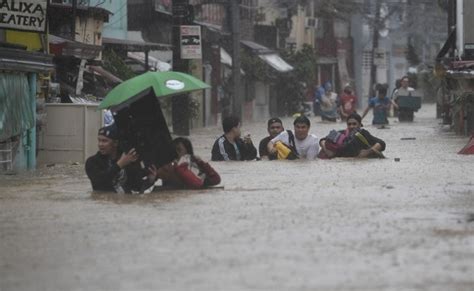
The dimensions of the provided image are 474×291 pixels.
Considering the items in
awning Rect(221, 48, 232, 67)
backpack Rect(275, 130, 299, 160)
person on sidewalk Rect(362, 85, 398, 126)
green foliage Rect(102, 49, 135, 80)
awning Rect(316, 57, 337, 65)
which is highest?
awning Rect(316, 57, 337, 65)

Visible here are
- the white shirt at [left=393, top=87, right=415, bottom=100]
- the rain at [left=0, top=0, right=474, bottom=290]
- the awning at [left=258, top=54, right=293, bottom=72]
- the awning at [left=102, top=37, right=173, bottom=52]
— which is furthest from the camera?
the awning at [left=258, top=54, right=293, bottom=72]

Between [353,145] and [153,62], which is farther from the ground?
[153,62]

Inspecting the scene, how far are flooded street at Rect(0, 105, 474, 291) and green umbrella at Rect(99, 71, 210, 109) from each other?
1079 mm

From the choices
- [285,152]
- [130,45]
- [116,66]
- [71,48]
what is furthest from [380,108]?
[285,152]

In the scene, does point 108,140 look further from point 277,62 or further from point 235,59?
point 277,62

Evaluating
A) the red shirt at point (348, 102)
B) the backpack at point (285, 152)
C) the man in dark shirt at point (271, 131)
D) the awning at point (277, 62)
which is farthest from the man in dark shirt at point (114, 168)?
the awning at point (277, 62)

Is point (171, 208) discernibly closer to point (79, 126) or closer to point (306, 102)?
point (79, 126)

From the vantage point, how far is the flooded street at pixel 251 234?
8352 mm

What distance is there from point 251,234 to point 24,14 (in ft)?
32.8

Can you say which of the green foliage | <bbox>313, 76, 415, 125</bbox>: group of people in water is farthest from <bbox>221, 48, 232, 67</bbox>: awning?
the green foliage

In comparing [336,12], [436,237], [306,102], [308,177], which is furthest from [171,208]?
[336,12]

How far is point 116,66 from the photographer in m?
31.0

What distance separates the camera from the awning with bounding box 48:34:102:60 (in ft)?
81.7

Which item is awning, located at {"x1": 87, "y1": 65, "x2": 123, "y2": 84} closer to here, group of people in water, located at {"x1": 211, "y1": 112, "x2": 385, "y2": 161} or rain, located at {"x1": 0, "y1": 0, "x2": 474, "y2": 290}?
rain, located at {"x1": 0, "y1": 0, "x2": 474, "y2": 290}
